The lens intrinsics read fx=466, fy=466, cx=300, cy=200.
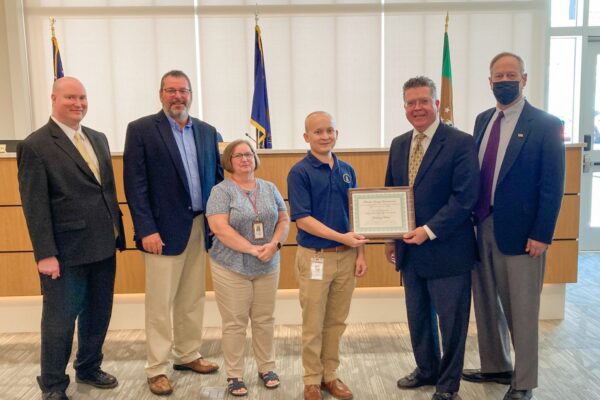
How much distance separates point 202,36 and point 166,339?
4.01m

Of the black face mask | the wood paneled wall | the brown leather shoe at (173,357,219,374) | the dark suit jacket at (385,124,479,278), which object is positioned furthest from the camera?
the wood paneled wall

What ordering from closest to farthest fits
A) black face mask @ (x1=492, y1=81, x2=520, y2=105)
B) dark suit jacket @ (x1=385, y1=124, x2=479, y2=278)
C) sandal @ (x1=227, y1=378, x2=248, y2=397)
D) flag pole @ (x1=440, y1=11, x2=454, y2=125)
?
dark suit jacket @ (x1=385, y1=124, x2=479, y2=278) < black face mask @ (x1=492, y1=81, x2=520, y2=105) < sandal @ (x1=227, y1=378, x2=248, y2=397) < flag pole @ (x1=440, y1=11, x2=454, y2=125)

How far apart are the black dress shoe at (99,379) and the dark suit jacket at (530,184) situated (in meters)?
2.39

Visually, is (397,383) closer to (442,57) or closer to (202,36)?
(442,57)

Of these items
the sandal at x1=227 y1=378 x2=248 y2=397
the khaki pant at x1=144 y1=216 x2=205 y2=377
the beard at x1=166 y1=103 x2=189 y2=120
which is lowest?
the sandal at x1=227 y1=378 x2=248 y2=397

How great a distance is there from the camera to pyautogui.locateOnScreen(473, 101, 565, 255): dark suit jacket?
2.31 metres

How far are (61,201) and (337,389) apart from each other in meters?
1.80

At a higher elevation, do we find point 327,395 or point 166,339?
point 166,339

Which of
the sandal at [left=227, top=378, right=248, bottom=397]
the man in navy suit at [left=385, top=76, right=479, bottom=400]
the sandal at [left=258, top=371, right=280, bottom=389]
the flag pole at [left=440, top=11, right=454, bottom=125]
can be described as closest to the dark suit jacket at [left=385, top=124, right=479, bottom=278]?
the man in navy suit at [left=385, top=76, right=479, bottom=400]

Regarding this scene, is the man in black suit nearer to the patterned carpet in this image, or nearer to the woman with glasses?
the patterned carpet

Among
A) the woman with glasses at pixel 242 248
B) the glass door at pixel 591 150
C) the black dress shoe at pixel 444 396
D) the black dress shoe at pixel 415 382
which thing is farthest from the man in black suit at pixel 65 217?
the glass door at pixel 591 150

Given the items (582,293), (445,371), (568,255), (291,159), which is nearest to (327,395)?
(445,371)

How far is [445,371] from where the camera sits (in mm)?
2486

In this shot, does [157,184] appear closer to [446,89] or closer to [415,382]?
[415,382]
